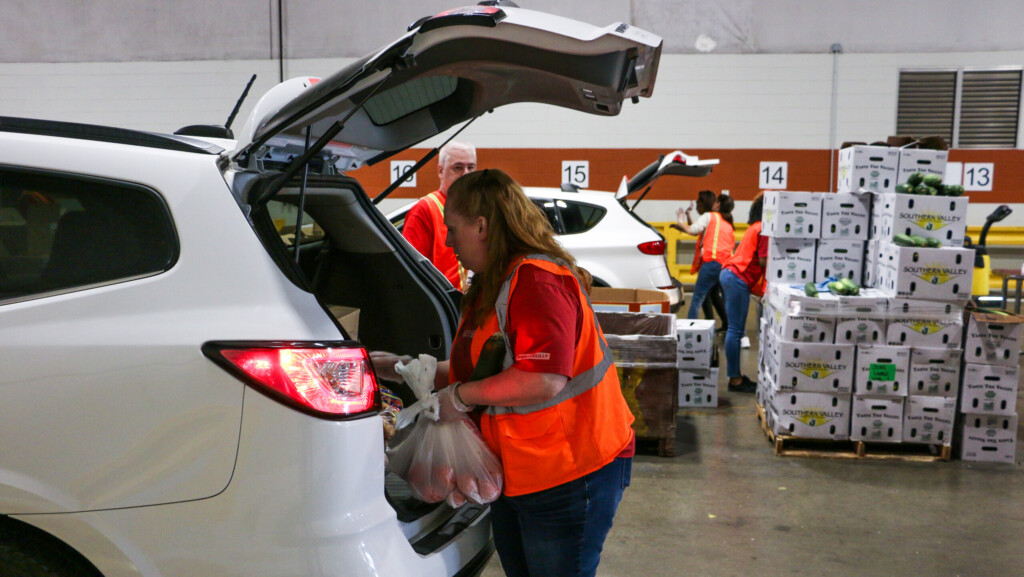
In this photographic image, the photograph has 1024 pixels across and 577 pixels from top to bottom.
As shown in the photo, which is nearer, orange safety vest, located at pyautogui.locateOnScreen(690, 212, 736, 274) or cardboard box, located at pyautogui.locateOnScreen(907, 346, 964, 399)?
cardboard box, located at pyautogui.locateOnScreen(907, 346, 964, 399)

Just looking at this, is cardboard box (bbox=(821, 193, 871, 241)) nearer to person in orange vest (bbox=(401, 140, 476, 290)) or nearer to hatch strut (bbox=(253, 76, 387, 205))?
person in orange vest (bbox=(401, 140, 476, 290))

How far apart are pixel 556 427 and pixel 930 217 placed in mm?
3807

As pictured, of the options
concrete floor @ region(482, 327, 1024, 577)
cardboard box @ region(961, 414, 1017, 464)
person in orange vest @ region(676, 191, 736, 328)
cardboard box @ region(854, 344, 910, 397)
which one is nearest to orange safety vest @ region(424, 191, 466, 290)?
concrete floor @ region(482, 327, 1024, 577)

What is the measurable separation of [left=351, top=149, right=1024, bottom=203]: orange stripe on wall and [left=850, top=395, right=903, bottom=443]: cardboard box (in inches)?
289

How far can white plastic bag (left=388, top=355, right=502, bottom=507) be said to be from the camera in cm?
190

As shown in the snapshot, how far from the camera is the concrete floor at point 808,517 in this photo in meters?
3.40

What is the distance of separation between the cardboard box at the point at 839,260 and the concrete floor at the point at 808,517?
3.80ft

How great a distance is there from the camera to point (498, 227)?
6.41 ft

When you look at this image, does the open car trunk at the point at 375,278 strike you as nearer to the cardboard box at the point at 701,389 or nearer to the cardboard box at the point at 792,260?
the cardboard box at the point at 792,260

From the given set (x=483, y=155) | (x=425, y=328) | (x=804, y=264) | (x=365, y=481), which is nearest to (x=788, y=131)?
(x=483, y=155)

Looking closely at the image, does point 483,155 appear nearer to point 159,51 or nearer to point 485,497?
point 159,51

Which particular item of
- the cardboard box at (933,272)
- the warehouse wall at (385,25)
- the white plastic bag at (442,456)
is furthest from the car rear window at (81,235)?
the warehouse wall at (385,25)

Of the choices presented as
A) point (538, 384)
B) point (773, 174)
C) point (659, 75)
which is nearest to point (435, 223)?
point (538, 384)

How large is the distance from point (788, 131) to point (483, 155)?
4.45 m
